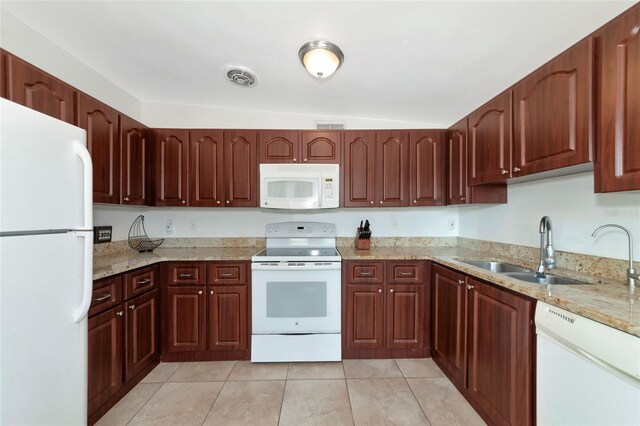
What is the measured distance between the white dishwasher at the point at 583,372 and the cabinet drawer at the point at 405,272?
1.08 m

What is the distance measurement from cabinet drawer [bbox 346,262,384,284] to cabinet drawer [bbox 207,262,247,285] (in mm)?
927

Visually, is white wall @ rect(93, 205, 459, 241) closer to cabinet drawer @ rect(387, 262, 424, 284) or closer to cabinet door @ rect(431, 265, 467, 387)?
cabinet drawer @ rect(387, 262, 424, 284)

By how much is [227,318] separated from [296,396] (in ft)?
2.78

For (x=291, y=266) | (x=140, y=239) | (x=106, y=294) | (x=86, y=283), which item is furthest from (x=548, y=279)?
(x=140, y=239)

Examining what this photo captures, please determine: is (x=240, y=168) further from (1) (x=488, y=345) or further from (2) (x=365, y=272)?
(1) (x=488, y=345)

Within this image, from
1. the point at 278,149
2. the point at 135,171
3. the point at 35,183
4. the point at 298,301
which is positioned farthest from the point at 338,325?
the point at 135,171

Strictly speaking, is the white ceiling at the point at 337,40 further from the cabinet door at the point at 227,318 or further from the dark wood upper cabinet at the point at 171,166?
the cabinet door at the point at 227,318

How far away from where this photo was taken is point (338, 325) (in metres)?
2.21

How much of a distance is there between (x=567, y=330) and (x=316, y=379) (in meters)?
1.64

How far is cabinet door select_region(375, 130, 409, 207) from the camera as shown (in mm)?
2525

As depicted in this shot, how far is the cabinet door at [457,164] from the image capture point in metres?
2.21

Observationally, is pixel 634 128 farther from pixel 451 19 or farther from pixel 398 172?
pixel 398 172

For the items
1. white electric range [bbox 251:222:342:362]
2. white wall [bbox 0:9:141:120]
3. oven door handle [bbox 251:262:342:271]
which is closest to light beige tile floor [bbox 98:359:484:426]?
white electric range [bbox 251:222:342:362]

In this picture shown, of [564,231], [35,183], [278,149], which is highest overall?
[278,149]
